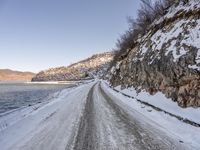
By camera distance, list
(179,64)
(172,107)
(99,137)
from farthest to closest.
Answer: (179,64) < (172,107) < (99,137)

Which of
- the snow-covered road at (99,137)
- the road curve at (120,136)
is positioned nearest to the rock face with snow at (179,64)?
the snow-covered road at (99,137)

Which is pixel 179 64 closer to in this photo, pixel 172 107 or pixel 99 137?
pixel 172 107

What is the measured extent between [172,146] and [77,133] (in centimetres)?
371

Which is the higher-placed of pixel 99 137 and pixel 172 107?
pixel 172 107

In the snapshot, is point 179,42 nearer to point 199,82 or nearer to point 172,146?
point 199,82

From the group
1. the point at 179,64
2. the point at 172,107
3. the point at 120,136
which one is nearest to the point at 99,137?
the point at 120,136

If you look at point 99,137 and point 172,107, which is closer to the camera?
point 99,137

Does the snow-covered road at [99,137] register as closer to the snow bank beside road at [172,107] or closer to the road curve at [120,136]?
the road curve at [120,136]

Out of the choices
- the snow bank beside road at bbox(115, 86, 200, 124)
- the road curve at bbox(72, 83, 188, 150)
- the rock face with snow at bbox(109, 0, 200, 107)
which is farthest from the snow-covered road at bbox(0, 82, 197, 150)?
the rock face with snow at bbox(109, 0, 200, 107)

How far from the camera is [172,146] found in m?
8.20

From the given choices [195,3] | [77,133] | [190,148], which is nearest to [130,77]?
[195,3]

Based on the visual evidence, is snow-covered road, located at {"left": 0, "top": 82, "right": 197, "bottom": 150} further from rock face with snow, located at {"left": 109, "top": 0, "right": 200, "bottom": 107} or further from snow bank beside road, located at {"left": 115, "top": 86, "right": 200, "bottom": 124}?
rock face with snow, located at {"left": 109, "top": 0, "right": 200, "bottom": 107}

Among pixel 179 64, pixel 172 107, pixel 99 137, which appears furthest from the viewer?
pixel 179 64

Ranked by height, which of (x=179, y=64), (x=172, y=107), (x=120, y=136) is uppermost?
(x=179, y=64)
